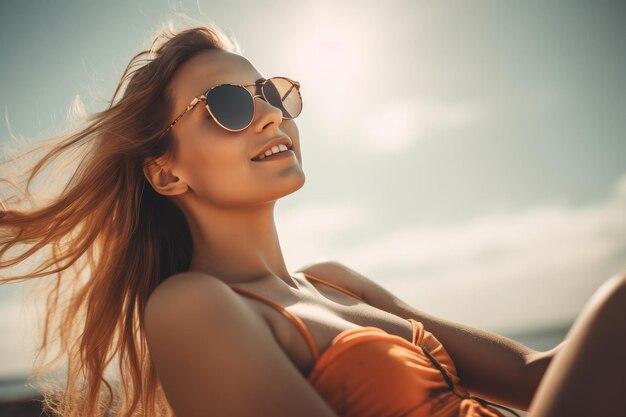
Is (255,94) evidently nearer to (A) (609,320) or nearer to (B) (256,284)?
(B) (256,284)

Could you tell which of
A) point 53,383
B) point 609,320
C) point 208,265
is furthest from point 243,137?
point 53,383

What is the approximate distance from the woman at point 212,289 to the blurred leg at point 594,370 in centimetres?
44

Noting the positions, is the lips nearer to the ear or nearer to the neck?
the neck

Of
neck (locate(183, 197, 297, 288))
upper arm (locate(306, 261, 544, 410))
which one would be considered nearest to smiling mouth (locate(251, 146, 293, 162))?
neck (locate(183, 197, 297, 288))

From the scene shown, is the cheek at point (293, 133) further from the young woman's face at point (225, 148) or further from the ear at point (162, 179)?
the ear at point (162, 179)

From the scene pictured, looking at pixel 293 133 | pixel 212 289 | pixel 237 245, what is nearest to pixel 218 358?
pixel 212 289

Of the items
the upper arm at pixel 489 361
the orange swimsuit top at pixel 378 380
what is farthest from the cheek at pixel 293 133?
the upper arm at pixel 489 361

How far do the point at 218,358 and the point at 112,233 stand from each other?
1463 mm

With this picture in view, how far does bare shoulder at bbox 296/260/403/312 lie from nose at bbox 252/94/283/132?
92 cm

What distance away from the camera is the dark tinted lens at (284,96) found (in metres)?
2.73

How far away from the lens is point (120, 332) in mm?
2697

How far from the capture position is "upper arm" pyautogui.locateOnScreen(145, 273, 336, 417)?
5.23 feet

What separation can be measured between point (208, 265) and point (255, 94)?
0.99 m

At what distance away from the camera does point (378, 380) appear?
183 centimetres
